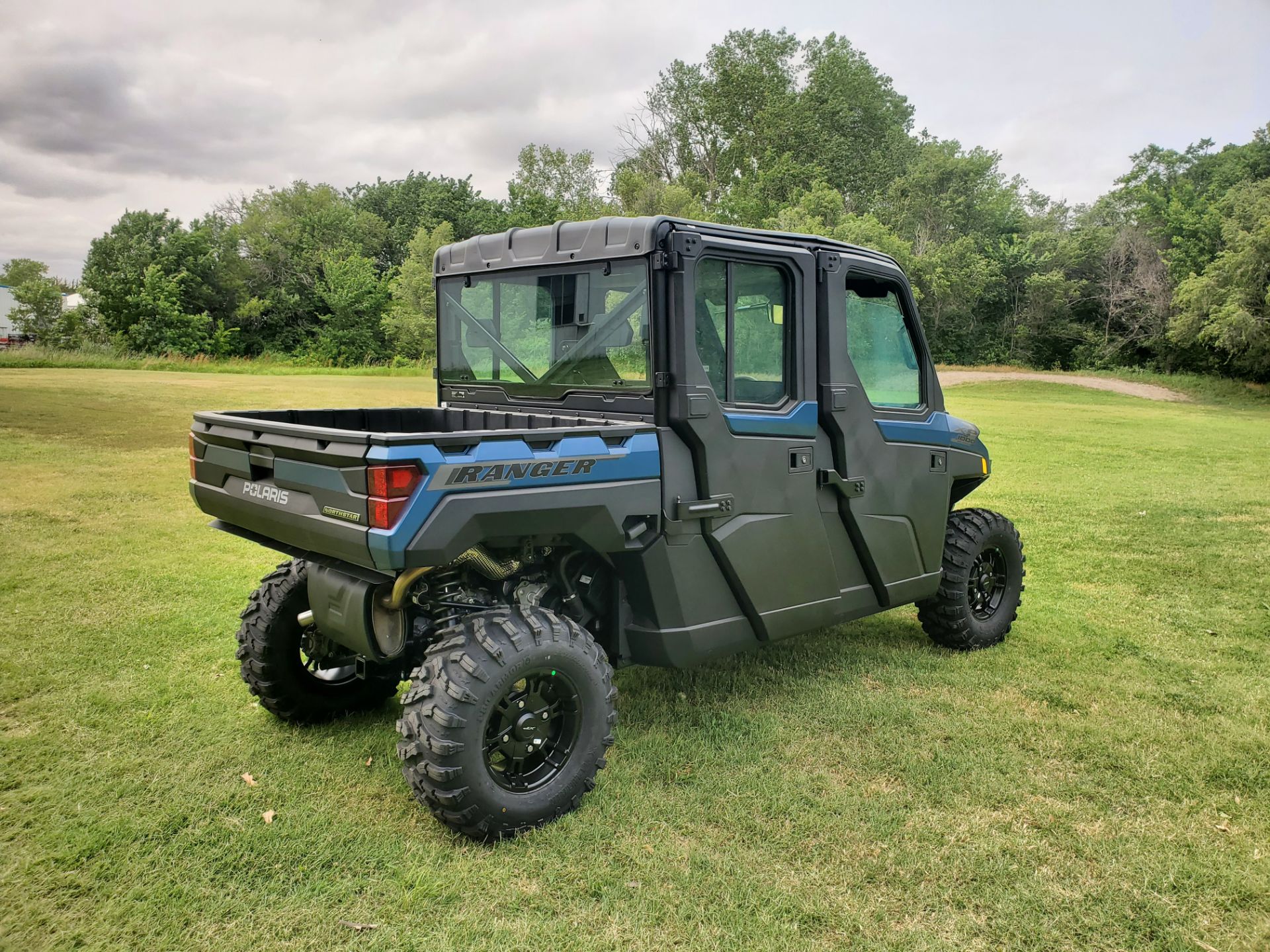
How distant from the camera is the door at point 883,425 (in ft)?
14.0

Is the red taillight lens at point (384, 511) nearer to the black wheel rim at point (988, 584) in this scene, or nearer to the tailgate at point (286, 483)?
the tailgate at point (286, 483)

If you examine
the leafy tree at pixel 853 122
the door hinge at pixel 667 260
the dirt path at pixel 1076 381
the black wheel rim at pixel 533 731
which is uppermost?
the leafy tree at pixel 853 122

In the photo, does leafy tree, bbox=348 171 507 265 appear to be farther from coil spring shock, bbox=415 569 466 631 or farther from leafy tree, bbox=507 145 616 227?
coil spring shock, bbox=415 569 466 631

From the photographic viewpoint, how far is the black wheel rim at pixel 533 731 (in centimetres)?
330

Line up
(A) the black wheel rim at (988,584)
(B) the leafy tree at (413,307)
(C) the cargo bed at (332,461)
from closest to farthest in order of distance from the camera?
(C) the cargo bed at (332,461), (A) the black wheel rim at (988,584), (B) the leafy tree at (413,307)

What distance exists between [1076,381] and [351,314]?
37086 mm

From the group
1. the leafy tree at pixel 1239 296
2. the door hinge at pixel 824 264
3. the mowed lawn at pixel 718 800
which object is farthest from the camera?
the leafy tree at pixel 1239 296

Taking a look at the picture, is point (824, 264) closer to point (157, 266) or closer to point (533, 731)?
point (533, 731)

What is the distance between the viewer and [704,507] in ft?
12.3

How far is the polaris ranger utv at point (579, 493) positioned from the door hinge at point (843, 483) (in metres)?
0.02

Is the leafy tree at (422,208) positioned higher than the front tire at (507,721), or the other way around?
the leafy tree at (422,208)

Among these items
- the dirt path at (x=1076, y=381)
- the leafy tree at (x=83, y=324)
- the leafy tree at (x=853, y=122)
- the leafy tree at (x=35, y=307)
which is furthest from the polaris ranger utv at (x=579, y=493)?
the leafy tree at (x=853, y=122)

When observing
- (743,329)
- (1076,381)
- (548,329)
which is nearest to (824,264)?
(743,329)

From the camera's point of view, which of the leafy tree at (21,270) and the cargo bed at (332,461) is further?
the leafy tree at (21,270)
